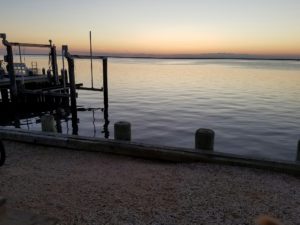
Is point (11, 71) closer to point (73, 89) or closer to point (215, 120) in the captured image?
point (73, 89)

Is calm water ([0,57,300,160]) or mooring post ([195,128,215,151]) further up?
mooring post ([195,128,215,151])

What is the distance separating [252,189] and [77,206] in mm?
3290

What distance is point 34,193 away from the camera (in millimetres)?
4793

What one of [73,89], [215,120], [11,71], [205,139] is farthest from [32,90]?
[205,139]

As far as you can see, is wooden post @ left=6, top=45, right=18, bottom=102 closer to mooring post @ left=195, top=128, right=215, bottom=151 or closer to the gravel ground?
the gravel ground

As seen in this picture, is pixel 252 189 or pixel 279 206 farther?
pixel 252 189

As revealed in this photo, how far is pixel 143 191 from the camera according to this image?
4891 mm

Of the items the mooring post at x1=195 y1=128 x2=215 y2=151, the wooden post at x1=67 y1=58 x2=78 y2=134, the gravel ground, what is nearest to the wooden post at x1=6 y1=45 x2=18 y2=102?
the wooden post at x1=67 y1=58 x2=78 y2=134

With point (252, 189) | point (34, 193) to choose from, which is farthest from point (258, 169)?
point (34, 193)

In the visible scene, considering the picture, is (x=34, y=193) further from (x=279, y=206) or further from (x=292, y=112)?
(x=292, y=112)

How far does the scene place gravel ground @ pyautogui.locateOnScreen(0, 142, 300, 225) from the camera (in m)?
4.15

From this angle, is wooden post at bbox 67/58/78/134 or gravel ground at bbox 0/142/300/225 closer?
gravel ground at bbox 0/142/300/225

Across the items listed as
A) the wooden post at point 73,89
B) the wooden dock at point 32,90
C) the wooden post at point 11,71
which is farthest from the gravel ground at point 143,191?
the wooden post at point 11,71

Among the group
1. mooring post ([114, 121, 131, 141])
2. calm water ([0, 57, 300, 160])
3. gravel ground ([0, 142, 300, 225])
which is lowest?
calm water ([0, 57, 300, 160])
